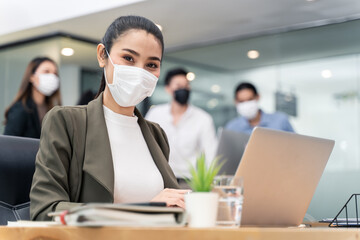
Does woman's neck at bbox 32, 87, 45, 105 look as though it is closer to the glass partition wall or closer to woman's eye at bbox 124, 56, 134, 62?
the glass partition wall

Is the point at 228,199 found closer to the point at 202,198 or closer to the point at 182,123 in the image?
the point at 202,198

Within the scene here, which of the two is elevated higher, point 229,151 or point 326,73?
point 326,73

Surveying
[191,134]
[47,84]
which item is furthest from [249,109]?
[47,84]

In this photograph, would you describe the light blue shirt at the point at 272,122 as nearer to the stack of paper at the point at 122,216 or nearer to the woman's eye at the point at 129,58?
the woman's eye at the point at 129,58

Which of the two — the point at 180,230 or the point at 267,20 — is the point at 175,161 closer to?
the point at 267,20

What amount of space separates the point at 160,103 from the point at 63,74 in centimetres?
115

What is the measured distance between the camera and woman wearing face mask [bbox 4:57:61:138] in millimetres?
4375

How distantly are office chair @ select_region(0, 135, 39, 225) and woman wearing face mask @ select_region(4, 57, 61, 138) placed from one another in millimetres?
2639

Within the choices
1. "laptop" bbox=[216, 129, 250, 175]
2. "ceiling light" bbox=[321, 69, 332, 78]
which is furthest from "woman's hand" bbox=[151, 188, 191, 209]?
"ceiling light" bbox=[321, 69, 332, 78]

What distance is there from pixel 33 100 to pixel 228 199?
12.9 ft

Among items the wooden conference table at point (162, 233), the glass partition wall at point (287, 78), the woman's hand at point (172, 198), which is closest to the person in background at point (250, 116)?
the glass partition wall at point (287, 78)

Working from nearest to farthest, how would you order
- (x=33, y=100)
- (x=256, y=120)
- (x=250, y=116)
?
(x=33, y=100), (x=256, y=120), (x=250, y=116)

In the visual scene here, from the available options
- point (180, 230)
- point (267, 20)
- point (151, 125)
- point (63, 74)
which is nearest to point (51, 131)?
point (151, 125)

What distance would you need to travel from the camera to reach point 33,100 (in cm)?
480
